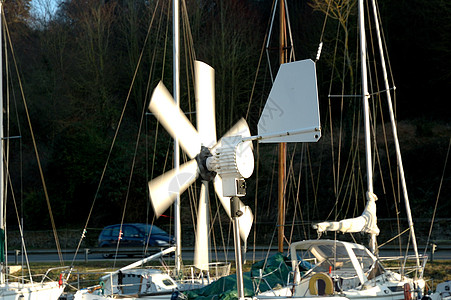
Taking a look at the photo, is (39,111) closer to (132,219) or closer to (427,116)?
(132,219)

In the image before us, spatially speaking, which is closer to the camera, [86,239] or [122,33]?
[86,239]

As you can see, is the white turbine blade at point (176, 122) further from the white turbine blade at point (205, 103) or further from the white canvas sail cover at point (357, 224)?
the white canvas sail cover at point (357, 224)

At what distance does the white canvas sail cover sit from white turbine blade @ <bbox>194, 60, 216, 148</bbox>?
227 inches

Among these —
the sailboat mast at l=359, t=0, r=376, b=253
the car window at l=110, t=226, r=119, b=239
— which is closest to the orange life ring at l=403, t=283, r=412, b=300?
the sailboat mast at l=359, t=0, r=376, b=253

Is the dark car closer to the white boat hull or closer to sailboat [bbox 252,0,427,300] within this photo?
the white boat hull

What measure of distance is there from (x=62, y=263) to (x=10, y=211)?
682 inches

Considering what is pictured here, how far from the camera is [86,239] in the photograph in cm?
3641

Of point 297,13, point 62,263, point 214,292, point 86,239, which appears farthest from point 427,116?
point 214,292

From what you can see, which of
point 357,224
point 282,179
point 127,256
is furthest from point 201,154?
point 127,256

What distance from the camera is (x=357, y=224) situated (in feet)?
55.1

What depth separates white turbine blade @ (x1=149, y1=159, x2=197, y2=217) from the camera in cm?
1036

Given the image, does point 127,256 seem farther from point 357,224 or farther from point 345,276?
point 345,276

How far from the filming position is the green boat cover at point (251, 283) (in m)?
13.5

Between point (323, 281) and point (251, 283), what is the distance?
1.64 metres
